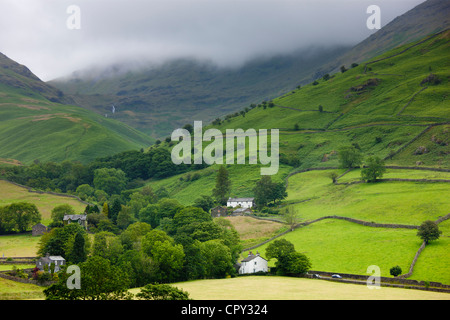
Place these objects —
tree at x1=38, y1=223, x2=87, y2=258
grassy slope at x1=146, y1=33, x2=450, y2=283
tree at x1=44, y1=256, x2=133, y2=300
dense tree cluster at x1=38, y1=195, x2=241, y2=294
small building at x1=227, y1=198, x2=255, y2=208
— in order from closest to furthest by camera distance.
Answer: tree at x1=44, y1=256, x2=133, y2=300, dense tree cluster at x1=38, y1=195, x2=241, y2=294, grassy slope at x1=146, y1=33, x2=450, y2=283, tree at x1=38, y1=223, x2=87, y2=258, small building at x1=227, y1=198, x2=255, y2=208

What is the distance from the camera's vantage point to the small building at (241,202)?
135 metres

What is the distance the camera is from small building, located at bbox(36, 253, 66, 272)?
2940 inches

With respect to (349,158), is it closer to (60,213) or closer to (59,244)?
(60,213)

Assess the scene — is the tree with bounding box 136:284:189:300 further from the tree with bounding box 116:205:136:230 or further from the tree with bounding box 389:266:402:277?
the tree with bounding box 116:205:136:230

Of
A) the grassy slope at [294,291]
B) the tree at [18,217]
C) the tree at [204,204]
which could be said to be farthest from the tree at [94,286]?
the tree at [204,204]

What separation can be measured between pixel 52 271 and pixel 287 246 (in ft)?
123

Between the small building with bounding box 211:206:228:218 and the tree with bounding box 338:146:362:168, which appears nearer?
the small building with bounding box 211:206:228:218

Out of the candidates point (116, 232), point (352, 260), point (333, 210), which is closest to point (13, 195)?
point (116, 232)

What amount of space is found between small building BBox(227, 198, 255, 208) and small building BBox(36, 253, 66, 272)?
65.1m

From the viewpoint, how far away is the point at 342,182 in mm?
126938

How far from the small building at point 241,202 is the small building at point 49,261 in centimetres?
6511

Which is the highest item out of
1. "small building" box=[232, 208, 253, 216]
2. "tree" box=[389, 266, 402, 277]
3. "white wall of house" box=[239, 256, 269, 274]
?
"small building" box=[232, 208, 253, 216]

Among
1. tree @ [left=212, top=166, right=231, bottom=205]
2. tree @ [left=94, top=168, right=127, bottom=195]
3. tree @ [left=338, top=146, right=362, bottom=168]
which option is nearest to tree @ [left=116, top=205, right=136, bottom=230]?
tree @ [left=212, top=166, right=231, bottom=205]
